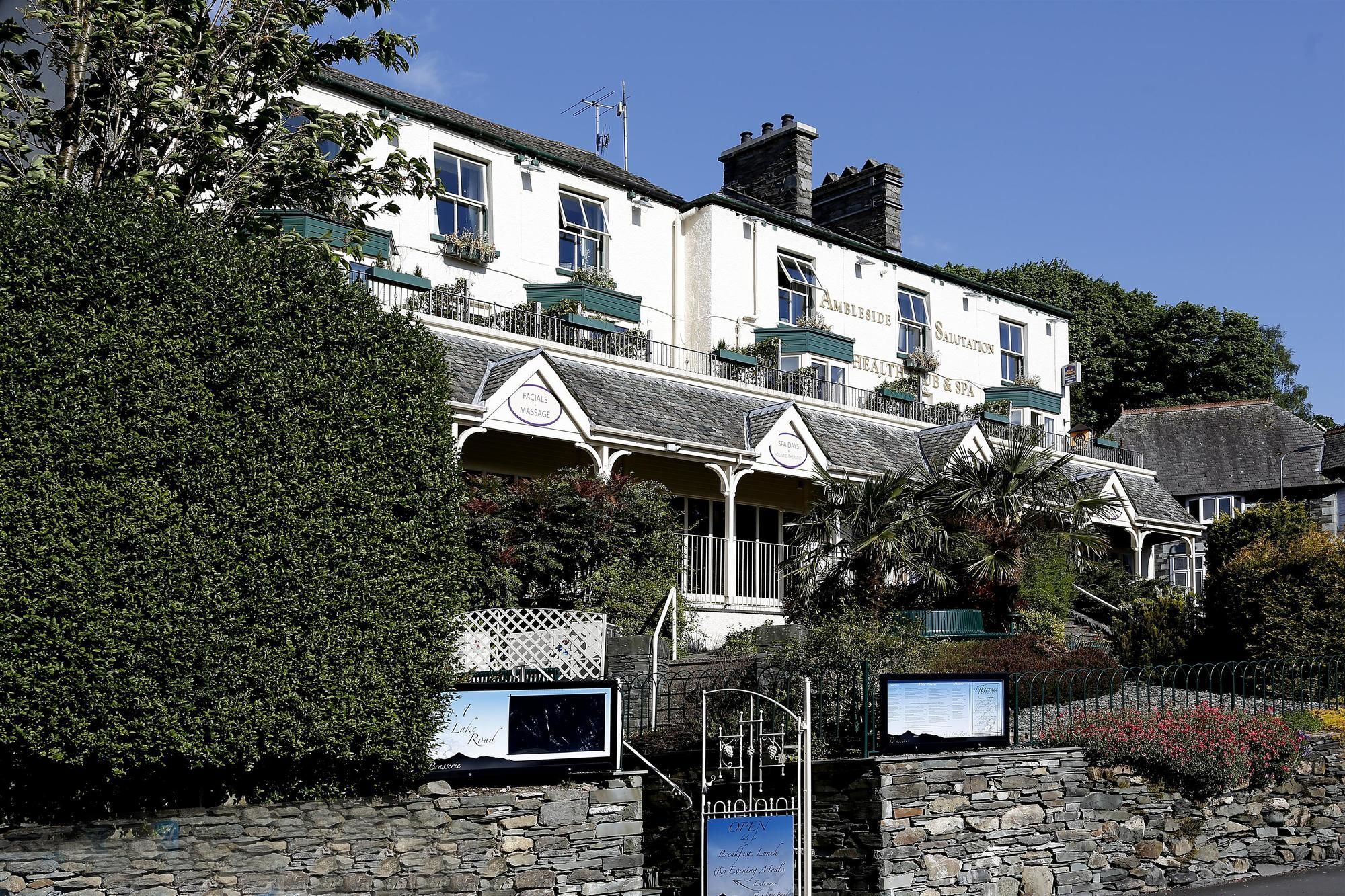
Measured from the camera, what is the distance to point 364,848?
1164 centimetres

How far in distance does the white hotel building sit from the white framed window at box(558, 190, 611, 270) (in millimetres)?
43

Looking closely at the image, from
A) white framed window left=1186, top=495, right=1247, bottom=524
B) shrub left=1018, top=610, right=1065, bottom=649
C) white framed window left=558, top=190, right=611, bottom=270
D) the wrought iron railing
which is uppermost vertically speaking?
white framed window left=558, top=190, right=611, bottom=270

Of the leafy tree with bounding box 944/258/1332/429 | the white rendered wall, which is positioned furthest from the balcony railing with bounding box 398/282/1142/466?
the leafy tree with bounding box 944/258/1332/429

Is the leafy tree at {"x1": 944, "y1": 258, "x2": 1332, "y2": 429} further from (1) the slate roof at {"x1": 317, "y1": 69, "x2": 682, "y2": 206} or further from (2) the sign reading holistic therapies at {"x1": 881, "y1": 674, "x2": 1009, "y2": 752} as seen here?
(2) the sign reading holistic therapies at {"x1": 881, "y1": 674, "x2": 1009, "y2": 752}

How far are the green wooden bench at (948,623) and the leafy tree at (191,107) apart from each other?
986cm

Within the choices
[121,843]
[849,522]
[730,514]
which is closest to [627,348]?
[730,514]

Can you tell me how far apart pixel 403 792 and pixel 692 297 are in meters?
19.9

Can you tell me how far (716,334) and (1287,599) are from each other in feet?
47.6

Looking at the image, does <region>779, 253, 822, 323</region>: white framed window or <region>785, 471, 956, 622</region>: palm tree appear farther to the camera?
<region>779, 253, 822, 323</region>: white framed window

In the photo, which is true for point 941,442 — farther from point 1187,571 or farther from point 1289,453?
point 1289,453

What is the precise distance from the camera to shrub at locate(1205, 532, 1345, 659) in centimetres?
1866

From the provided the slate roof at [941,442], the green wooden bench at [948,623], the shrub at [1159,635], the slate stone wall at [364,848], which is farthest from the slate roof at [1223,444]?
the slate stone wall at [364,848]

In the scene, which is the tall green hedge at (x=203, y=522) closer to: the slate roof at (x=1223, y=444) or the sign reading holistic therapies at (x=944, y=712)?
the sign reading holistic therapies at (x=944, y=712)

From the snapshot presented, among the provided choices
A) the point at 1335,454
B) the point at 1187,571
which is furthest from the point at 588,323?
the point at 1335,454
